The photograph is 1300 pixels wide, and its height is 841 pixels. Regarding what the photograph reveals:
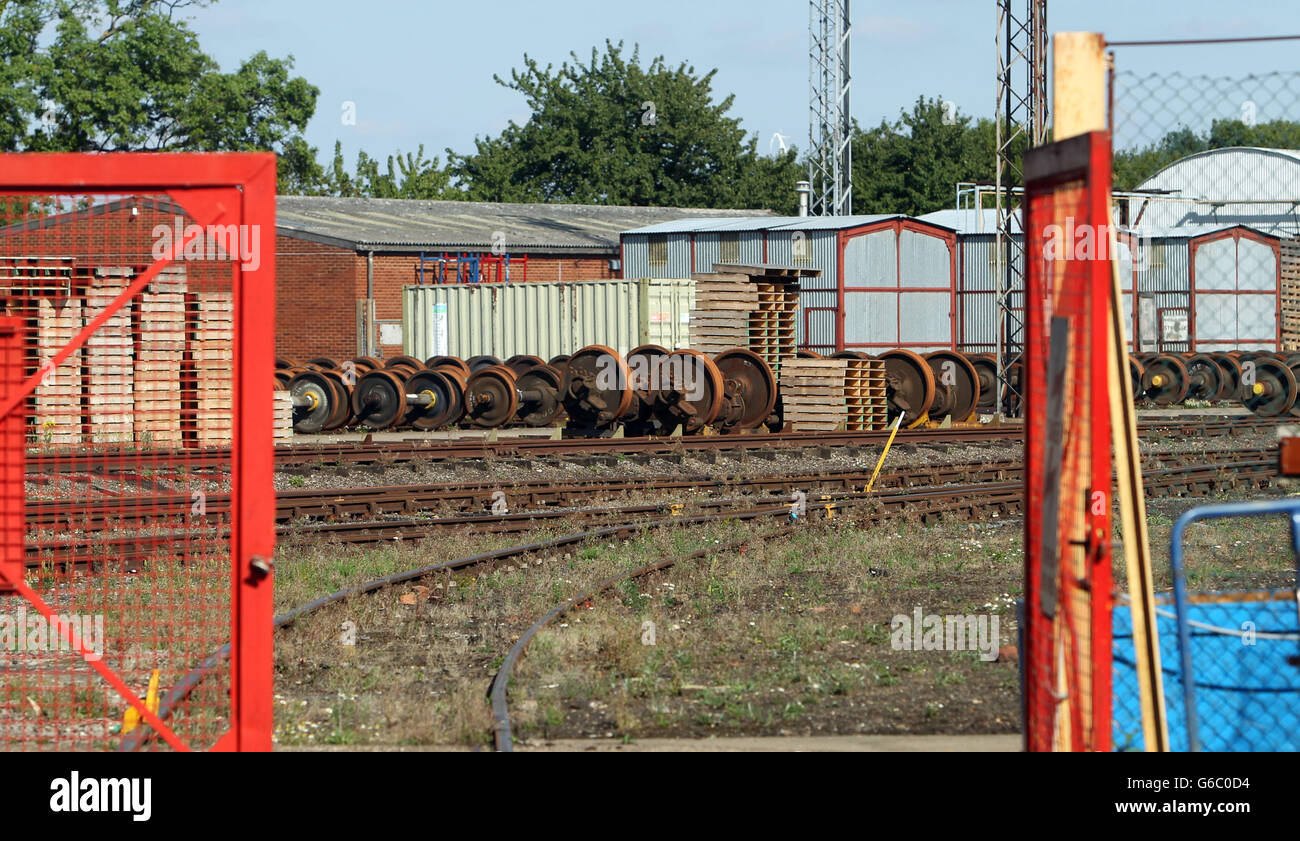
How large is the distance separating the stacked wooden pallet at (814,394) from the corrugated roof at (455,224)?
64.2ft

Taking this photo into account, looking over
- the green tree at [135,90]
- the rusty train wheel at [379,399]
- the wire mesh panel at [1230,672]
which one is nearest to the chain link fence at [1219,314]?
the wire mesh panel at [1230,672]

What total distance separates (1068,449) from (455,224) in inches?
1708

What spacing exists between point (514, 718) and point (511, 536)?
6.21 meters

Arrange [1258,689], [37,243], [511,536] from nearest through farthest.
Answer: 1. [1258,689]
2. [37,243]
3. [511,536]

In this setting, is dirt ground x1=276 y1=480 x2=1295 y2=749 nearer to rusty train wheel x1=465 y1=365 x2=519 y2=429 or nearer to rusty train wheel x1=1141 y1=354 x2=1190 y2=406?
rusty train wheel x1=465 y1=365 x2=519 y2=429

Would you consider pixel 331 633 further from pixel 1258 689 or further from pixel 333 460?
pixel 333 460

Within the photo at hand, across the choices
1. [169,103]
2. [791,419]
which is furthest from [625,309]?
[169,103]

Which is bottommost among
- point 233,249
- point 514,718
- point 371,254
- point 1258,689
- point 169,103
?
point 514,718

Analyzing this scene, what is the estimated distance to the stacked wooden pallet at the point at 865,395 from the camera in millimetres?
23922

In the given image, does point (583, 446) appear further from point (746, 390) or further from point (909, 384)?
point (909, 384)

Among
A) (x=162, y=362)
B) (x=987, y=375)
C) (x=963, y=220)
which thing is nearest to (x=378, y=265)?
(x=987, y=375)

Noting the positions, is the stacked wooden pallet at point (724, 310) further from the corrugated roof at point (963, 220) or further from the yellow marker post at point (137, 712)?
the corrugated roof at point (963, 220)

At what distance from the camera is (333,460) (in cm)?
1789

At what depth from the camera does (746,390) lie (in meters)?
23.6
